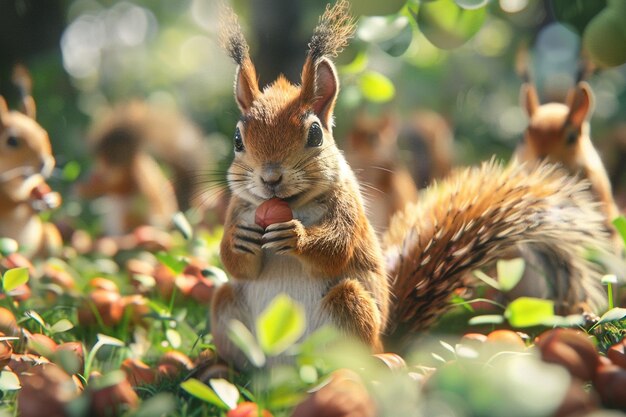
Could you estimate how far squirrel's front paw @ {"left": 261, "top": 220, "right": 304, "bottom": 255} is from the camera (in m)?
0.83

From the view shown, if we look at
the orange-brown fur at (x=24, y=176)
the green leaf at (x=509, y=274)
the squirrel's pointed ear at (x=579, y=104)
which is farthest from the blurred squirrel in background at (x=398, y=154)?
the green leaf at (x=509, y=274)

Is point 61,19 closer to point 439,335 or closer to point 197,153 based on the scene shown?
point 197,153

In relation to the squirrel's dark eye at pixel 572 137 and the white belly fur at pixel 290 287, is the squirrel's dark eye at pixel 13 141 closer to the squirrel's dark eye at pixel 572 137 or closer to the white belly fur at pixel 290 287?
the white belly fur at pixel 290 287

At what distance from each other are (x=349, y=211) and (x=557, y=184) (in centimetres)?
43

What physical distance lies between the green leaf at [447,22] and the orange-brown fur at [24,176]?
2.46 feet

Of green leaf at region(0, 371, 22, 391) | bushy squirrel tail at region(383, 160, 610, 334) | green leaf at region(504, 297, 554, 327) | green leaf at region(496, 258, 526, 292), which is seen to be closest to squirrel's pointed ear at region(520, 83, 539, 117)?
bushy squirrel tail at region(383, 160, 610, 334)

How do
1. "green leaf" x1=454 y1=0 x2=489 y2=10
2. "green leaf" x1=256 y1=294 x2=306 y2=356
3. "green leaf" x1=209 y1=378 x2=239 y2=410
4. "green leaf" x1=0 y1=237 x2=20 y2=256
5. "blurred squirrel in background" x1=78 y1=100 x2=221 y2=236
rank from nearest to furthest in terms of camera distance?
"green leaf" x1=256 y1=294 x2=306 y2=356 → "green leaf" x1=209 y1=378 x2=239 y2=410 → "green leaf" x1=454 y1=0 x2=489 y2=10 → "green leaf" x1=0 y1=237 x2=20 y2=256 → "blurred squirrel in background" x1=78 y1=100 x2=221 y2=236

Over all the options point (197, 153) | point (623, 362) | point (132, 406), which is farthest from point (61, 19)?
point (623, 362)

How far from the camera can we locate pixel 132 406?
74 cm

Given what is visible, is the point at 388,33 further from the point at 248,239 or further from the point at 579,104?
the point at 579,104

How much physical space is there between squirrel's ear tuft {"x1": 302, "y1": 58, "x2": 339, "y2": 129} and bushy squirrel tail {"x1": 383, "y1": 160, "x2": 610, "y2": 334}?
0.96ft

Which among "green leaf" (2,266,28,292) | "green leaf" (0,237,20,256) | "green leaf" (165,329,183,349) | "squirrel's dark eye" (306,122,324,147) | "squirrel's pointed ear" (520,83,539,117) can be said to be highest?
"squirrel's dark eye" (306,122,324,147)

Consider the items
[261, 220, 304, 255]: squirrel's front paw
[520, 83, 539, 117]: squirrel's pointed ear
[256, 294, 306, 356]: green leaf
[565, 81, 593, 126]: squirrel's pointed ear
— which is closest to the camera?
[256, 294, 306, 356]: green leaf

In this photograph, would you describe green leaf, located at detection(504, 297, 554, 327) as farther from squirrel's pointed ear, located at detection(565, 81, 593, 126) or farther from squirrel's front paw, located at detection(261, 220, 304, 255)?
squirrel's pointed ear, located at detection(565, 81, 593, 126)
